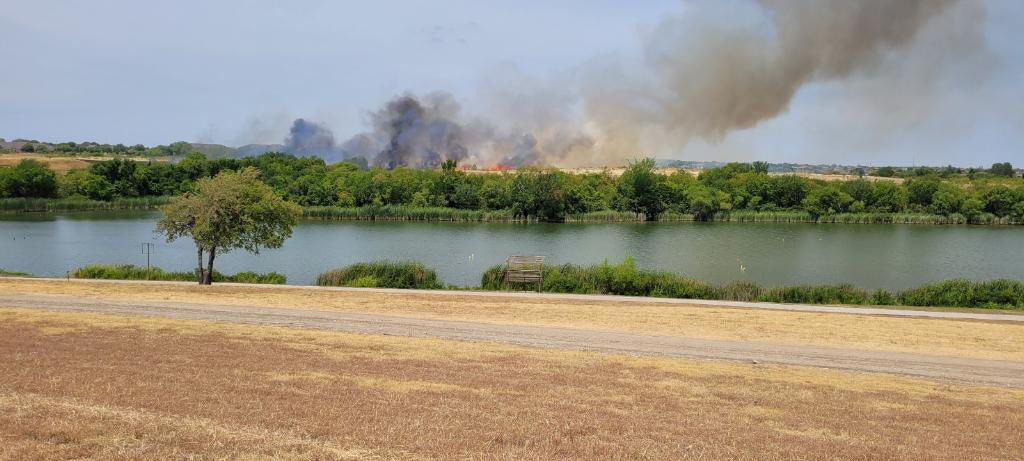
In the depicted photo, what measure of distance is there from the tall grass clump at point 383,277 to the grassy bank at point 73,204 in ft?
272

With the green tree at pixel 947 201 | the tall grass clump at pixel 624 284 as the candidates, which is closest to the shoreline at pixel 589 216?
the green tree at pixel 947 201

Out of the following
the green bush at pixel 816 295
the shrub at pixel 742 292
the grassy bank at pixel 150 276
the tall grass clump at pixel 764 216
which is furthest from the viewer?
the tall grass clump at pixel 764 216

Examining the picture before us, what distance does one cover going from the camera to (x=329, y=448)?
8367 millimetres

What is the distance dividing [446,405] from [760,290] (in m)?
25.2

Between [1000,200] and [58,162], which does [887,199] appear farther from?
[58,162]

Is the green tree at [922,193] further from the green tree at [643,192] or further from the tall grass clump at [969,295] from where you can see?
the tall grass clump at [969,295]

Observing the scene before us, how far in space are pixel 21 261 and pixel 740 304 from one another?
4858 cm

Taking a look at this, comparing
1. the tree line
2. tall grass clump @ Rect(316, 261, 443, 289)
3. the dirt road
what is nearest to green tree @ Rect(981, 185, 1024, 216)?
the tree line

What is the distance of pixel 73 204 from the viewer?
121875 mm

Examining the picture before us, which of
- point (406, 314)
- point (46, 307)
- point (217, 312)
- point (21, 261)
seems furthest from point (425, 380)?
point (21, 261)

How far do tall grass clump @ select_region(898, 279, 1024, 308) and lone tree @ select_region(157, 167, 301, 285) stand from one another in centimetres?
2963

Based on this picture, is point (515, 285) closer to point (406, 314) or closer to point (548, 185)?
point (406, 314)

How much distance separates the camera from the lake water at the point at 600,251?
46.3 m

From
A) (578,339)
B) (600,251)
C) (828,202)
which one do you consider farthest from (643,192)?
(578,339)
